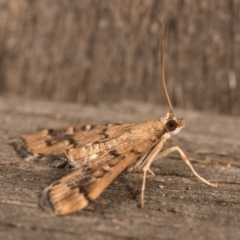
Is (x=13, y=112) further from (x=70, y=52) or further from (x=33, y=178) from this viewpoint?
(x=33, y=178)

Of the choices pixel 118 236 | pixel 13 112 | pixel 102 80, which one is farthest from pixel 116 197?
pixel 102 80

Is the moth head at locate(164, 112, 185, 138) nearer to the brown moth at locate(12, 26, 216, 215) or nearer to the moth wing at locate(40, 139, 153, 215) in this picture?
the brown moth at locate(12, 26, 216, 215)

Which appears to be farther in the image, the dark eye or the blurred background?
the blurred background

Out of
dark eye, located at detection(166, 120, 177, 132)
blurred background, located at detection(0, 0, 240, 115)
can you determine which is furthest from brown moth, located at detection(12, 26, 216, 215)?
blurred background, located at detection(0, 0, 240, 115)

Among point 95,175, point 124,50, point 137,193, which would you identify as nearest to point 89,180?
point 95,175

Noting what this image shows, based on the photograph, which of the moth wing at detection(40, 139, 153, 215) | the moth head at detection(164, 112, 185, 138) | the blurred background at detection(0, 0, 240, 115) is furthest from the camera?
the blurred background at detection(0, 0, 240, 115)

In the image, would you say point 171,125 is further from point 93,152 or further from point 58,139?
point 58,139
